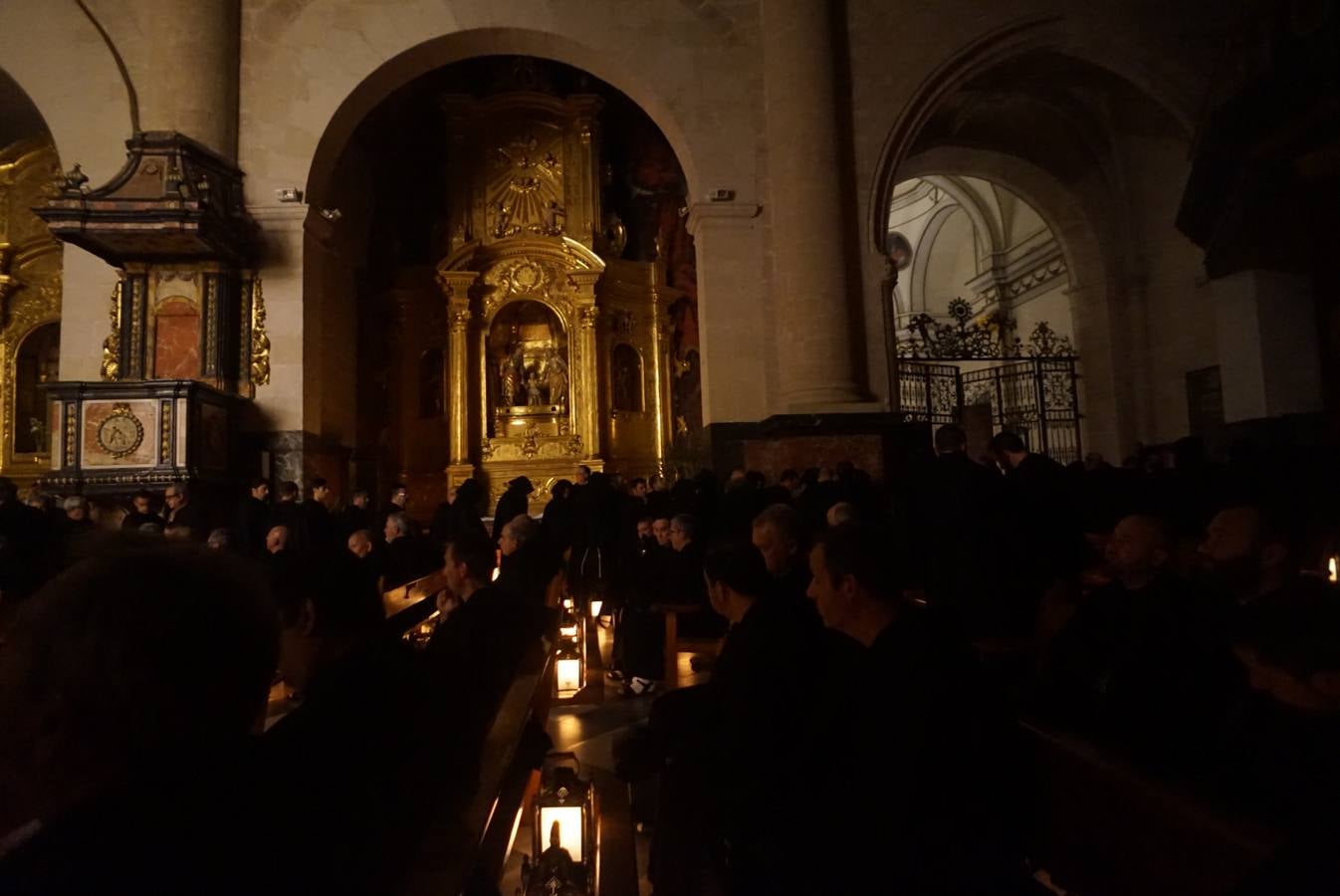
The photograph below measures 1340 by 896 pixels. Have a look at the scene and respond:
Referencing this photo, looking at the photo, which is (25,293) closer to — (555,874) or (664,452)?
(664,452)

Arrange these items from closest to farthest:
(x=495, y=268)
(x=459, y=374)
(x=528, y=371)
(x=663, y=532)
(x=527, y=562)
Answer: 1. (x=527, y=562)
2. (x=663, y=532)
3. (x=459, y=374)
4. (x=495, y=268)
5. (x=528, y=371)

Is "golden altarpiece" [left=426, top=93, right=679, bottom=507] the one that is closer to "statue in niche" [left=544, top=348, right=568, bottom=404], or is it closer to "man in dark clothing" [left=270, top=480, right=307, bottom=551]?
"statue in niche" [left=544, top=348, right=568, bottom=404]

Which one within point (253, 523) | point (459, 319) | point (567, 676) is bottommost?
point (567, 676)

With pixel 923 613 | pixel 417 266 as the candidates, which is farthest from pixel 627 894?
pixel 417 266

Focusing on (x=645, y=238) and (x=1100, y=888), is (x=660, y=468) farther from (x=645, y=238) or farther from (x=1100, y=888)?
(x=1100, y=888)

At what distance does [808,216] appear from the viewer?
33.9ft

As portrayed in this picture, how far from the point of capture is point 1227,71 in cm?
726

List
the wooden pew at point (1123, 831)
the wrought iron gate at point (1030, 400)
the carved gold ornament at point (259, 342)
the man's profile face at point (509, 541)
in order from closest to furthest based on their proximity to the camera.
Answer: the wooden pew at point (1123, 831) < the man's profile face at point (509, 541) < the carved gold ornament at point (259, 342) < the wrought iron gate at point (1030, 400)

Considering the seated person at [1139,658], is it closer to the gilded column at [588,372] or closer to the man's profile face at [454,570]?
the man's profile face at [454,570]

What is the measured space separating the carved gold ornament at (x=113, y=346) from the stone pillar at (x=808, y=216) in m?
8.32

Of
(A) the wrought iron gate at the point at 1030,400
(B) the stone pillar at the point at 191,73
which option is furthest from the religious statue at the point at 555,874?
(A) the wrought iron gate at the point at 1030,400

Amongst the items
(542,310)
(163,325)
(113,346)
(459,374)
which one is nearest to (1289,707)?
(163,325)

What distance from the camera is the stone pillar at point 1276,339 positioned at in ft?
32.2

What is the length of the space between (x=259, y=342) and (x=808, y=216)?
718cm
